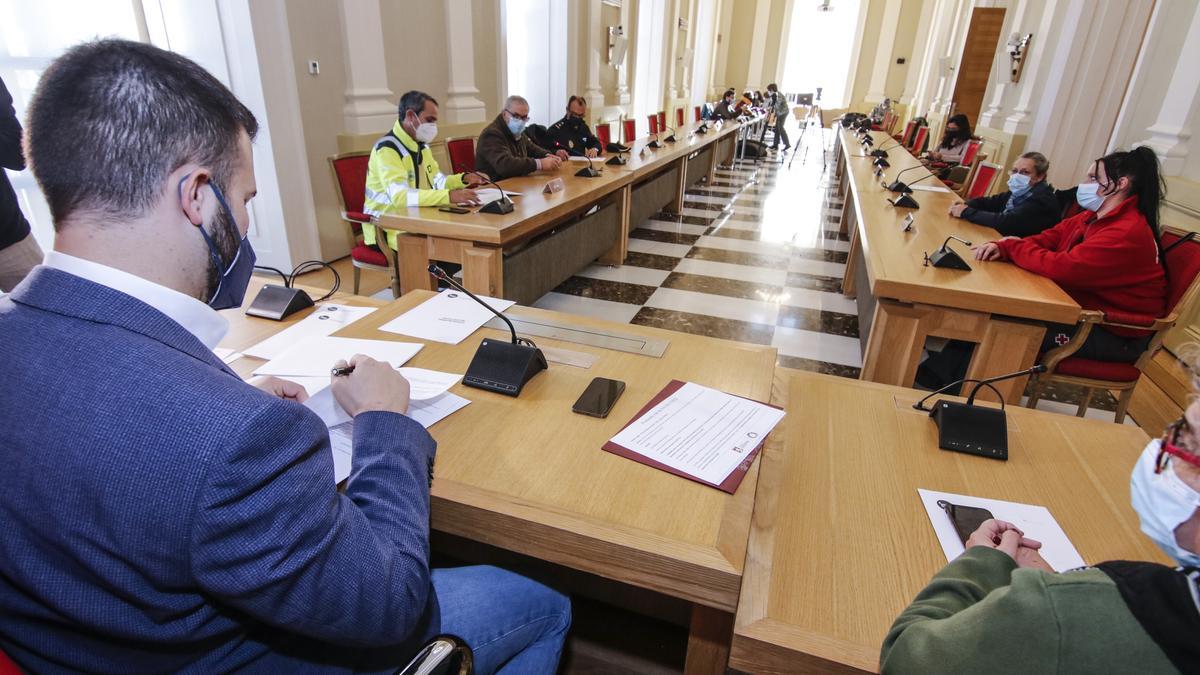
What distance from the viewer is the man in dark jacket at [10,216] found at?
157cm

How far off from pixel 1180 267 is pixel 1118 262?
0.74 feet

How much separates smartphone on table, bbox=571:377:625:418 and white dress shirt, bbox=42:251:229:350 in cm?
59

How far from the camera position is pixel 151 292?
1.99 feet

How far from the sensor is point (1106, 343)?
2135 millimetres

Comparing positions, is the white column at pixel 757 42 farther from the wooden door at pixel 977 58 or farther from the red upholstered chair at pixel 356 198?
the red upholstered chair at pixel 356 198

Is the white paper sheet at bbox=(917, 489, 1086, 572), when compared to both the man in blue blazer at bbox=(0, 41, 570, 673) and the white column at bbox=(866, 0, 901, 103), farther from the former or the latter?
the white column at bbox=(866, 0, 901, 103)

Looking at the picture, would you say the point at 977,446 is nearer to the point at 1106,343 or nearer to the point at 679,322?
the point at 1106,343

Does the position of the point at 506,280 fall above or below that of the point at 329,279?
above

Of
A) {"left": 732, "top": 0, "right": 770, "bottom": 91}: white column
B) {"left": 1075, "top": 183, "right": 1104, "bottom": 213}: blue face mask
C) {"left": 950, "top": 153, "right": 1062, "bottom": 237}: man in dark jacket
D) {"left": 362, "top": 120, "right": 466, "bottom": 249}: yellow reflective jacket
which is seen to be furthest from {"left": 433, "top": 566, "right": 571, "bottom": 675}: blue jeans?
{"left": 732, "top": 0, "right": 770, "bottom": 91}: white column

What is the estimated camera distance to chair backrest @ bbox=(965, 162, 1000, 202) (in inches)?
154

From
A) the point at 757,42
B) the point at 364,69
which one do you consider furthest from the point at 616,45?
the point at 757,42

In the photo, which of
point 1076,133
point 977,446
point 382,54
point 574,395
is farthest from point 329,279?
point 1076,133

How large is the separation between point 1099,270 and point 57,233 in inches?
108

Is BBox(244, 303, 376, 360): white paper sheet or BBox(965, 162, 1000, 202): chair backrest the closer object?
BBox(244, 303, 376, 360): white paper sheet
